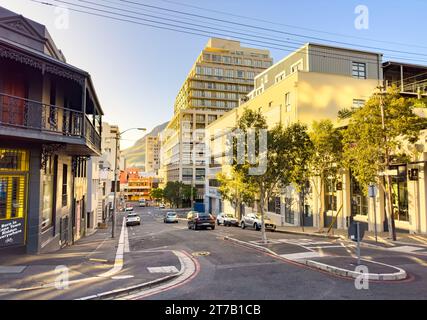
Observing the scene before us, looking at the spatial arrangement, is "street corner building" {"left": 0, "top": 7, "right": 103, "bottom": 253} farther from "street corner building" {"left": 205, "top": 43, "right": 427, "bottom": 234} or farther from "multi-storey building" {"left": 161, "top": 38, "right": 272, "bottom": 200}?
"multi-storey building" {"left": 161, "top": 38, "right": 272, "bottom": 200}

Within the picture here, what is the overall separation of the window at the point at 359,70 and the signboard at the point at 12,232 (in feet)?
120

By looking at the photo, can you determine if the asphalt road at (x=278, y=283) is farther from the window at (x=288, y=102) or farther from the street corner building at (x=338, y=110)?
the window at (x=288, y=102)

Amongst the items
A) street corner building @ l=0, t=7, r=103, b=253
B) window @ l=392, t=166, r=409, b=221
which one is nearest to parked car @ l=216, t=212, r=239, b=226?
window @ l=392, t=166, r=409, b=221

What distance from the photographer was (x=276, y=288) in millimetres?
9195

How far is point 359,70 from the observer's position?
38500 mm

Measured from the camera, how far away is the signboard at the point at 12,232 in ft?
40.8

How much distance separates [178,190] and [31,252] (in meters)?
80.1

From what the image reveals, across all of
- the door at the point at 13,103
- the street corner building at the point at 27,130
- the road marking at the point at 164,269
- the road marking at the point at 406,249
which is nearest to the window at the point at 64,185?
the street corner building at the point at 27,130

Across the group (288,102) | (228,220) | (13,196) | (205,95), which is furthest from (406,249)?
(205,95)

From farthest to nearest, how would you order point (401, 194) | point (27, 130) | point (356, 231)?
point (401, 194) → point (27, 130) → point (356, 231)

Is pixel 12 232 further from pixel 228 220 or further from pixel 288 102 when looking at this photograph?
pixel 288 102

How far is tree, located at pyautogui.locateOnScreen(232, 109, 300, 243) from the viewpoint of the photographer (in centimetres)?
1888

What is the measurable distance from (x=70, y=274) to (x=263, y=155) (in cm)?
1165
